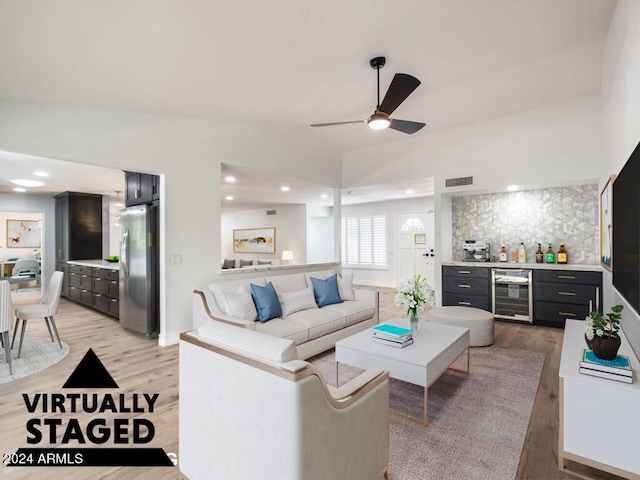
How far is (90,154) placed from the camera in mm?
3229

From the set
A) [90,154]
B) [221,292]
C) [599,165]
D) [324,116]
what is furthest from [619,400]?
[90,154]

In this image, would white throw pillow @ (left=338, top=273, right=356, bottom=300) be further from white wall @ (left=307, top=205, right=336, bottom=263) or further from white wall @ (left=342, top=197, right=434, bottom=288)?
white wall @ (left=307, top=205, right=336, bottom=263)

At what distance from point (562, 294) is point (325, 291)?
333cm

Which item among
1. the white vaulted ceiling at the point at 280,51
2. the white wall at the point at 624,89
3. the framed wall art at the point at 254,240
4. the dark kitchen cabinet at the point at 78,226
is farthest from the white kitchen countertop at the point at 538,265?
the dark kitchen cabinet at the point at 78,226

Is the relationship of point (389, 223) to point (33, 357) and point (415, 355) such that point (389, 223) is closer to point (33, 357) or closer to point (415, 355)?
point (415, 355)

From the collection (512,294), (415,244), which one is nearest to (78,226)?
(415,244)

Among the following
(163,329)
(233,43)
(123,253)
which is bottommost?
(163,329)

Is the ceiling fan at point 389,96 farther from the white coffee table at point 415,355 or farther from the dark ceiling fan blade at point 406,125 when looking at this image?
the white coffee table at point 415,355

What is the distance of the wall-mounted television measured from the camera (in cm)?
177

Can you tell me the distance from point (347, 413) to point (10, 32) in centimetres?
292

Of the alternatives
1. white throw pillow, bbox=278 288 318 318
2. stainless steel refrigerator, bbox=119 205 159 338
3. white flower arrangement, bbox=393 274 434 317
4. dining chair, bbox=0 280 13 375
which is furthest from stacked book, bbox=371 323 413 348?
dining chair, bbox=0 280 13 375

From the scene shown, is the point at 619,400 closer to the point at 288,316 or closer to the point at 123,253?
the point at 288,316

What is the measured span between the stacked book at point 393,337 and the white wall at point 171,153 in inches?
94.9

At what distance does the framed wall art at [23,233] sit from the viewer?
914 cm
